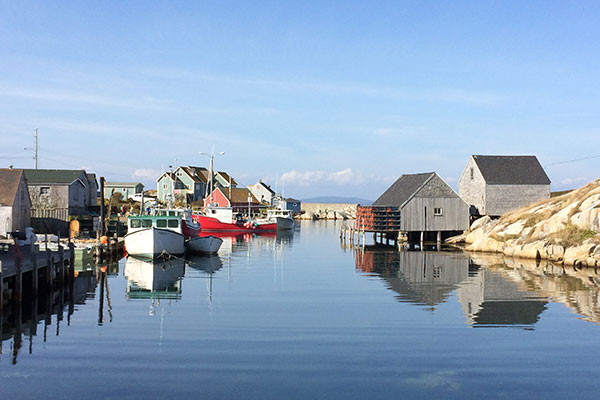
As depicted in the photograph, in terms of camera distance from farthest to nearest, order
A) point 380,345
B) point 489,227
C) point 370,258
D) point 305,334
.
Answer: point 489,227 → point 370,258 → point 305,334 → point 380,345

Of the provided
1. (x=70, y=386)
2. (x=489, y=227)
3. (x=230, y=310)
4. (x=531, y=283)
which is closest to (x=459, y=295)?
(x=531, y=283)

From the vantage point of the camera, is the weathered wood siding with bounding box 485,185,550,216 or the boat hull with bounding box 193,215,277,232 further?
the boat hull with bounding box 193,215,277,232

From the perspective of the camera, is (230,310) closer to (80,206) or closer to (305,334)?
(305,334)

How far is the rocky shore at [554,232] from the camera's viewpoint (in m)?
45.5

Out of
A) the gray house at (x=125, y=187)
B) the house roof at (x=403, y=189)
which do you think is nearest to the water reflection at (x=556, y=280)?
the house roof at (x=403, y=189)

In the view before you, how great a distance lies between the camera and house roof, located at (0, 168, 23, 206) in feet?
150

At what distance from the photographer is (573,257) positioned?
44.8 m

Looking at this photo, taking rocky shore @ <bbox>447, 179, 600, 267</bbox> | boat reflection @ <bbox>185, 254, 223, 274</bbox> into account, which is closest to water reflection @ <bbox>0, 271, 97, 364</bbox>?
boat reflection @ <bbox>185, 254, 223, 274</bbox>

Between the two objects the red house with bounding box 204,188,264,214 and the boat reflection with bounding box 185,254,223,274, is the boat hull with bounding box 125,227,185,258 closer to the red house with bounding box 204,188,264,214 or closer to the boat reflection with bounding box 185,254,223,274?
the boat reflection with bounding box 185,254,223,274

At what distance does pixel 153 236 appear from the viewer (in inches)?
1715

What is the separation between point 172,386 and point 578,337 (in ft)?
45.2

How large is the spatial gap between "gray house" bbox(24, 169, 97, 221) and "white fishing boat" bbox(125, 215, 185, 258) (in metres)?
13.7

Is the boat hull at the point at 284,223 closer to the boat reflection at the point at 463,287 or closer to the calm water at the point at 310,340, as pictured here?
the boat reflection at the point at 463,287

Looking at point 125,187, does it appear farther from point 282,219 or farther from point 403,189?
point 403,189
